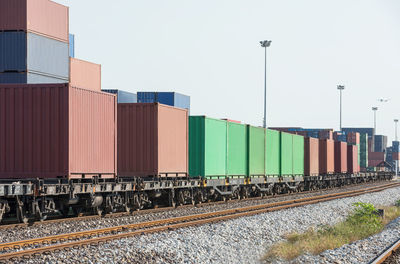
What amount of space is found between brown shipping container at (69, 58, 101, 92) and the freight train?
1167cm

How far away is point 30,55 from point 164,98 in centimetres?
2427

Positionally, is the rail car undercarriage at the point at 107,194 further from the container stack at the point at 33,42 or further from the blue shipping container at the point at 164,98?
the blue shipping container at the point at 164,98

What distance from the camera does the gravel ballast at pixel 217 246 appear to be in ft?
38.3

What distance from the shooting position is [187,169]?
24719 millimetres

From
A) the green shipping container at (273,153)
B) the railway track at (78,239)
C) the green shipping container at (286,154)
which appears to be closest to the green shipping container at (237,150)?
the green shipping container at (273,153)

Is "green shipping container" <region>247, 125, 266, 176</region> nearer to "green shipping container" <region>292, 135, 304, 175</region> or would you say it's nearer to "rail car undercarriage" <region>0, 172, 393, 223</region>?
"rail car undercarriage" <region>0, 172, 393, 223</region>

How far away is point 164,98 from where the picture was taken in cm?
5134

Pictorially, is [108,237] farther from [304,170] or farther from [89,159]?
[304,170]

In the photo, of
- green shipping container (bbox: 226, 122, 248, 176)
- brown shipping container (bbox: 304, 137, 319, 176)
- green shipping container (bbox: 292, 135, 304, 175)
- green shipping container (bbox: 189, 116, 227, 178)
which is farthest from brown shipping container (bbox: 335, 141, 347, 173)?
green shipping container (bbox: 189, 116, 227, 178)

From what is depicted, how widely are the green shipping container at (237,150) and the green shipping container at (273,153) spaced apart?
3938 mm

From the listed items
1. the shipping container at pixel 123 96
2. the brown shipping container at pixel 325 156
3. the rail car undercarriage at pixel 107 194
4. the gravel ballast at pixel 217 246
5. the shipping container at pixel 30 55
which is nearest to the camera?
the gravel ballast at pixel 217 246

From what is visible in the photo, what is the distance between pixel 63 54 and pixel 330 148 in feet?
93.9

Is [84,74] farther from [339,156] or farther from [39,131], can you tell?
[339,156]

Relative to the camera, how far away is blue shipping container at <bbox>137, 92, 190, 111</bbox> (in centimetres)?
5078
